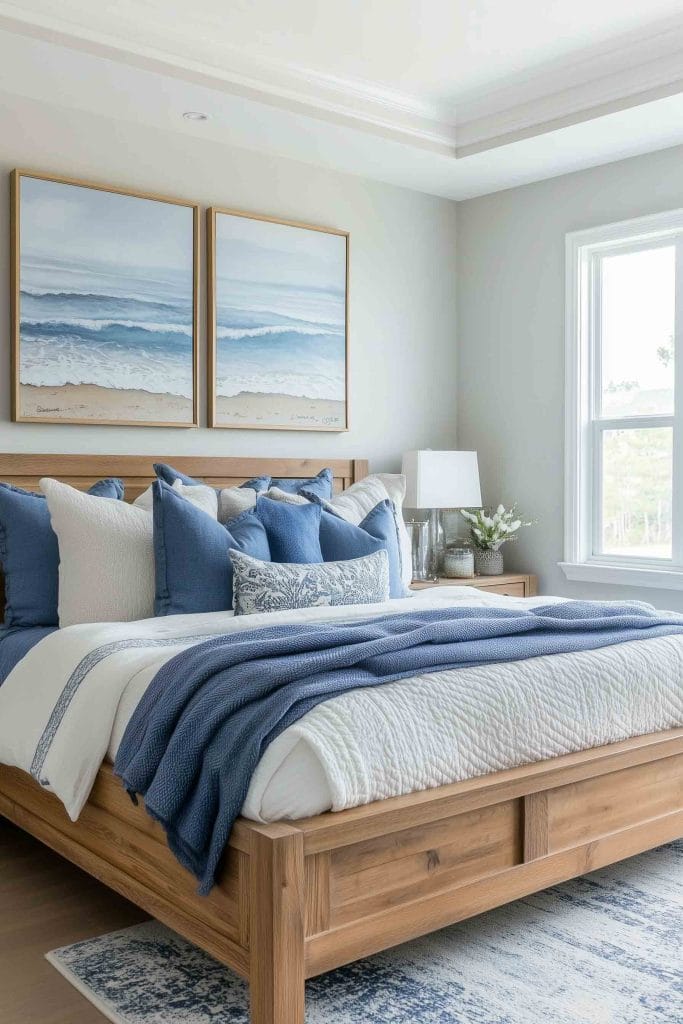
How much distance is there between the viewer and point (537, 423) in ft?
16.5

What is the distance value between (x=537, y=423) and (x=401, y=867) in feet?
10.3

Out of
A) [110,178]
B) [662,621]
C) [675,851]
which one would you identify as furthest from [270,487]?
[675,851]

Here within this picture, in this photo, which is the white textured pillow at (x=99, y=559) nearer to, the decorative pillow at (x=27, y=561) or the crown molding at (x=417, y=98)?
the decorative pillow at (x=27, y=561)

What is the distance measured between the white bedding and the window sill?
4.99 ft

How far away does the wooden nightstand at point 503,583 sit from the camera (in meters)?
4.64

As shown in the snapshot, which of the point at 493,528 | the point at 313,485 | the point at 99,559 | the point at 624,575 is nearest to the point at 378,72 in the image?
the point at 313,485

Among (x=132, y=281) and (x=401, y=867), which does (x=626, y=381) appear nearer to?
(x=132, y=281)

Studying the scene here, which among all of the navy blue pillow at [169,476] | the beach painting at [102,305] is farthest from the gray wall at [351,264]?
the navy blue pillow at [169,476]

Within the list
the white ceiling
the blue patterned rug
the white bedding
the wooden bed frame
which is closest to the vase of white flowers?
the white ceiling

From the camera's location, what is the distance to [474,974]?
2.35 m

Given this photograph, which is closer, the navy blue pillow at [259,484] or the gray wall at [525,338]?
the navy blue pillow at [259,484]

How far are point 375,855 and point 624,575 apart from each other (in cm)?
276

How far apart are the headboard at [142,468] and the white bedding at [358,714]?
3.09 ft

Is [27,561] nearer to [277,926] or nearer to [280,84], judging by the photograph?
[277,926]
